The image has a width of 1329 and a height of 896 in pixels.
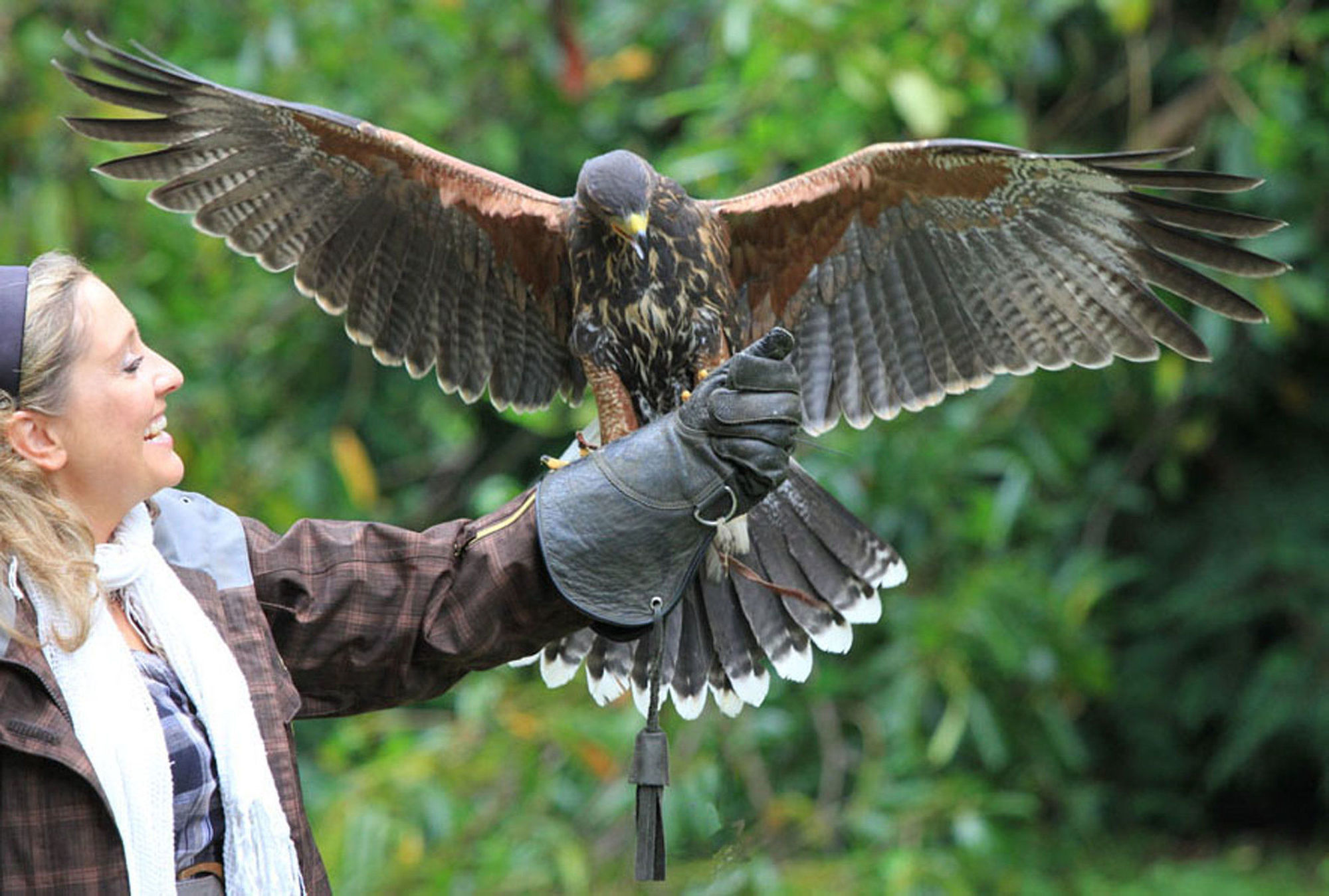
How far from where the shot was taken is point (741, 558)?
9.27 ft

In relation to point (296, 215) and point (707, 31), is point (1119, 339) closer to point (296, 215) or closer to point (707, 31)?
point (296, 215)

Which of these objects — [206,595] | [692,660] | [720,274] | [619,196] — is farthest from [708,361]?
[206,595]

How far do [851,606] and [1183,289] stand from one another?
Answer: 0.82m

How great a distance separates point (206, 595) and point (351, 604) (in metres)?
0.19

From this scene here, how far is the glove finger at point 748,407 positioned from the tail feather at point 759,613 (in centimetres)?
68

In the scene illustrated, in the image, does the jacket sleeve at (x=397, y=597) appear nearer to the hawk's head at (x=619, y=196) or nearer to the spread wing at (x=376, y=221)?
the hawk's head at (x=619, y=196)

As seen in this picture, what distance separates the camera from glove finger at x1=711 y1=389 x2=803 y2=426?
79.1 inches

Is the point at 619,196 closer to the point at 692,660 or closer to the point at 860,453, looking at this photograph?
the point at 692,660

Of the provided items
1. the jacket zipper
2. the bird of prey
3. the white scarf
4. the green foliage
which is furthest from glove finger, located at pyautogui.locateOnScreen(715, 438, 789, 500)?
the green foliage

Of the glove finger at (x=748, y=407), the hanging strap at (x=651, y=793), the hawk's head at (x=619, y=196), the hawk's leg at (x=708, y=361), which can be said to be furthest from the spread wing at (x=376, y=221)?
the hanging strap at (x=651, y=793)

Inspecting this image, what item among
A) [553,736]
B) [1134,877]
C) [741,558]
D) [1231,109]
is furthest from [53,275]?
[1134,877]

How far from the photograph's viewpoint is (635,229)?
2.69m

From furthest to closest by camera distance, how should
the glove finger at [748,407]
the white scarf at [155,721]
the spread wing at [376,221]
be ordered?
the spread wing at [376,221] < the glove finger at [748,407] < the white scarf at [155,721]

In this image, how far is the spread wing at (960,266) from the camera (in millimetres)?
2641
